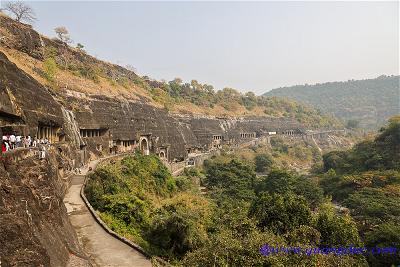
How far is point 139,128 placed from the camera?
39719 millimetres

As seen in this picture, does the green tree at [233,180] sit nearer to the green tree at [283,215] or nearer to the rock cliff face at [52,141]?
the rock cliff face at [52,141]

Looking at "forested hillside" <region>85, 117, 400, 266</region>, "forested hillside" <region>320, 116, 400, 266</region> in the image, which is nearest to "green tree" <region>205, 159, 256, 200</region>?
"forested hillside" <region>85, 117, 400, 266</region>

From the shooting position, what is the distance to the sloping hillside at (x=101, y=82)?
32.8 metres

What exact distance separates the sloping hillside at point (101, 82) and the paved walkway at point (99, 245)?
15.7 meters

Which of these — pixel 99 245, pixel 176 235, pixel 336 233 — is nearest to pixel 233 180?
pixel 336 233

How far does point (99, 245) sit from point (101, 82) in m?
36.3

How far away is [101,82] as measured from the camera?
1827 inches

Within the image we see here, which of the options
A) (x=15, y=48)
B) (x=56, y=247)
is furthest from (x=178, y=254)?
(x=15, y=48)

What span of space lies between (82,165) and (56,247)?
17446 millimetres

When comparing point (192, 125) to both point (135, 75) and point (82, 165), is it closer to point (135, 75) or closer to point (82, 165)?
point (135, 75)

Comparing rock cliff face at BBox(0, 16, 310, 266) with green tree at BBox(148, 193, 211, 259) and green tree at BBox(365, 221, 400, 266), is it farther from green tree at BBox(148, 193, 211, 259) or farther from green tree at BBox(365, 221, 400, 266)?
green tree at BBox(365, 221, 400, 266)

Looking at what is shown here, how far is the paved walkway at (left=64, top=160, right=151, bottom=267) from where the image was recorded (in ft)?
41.0

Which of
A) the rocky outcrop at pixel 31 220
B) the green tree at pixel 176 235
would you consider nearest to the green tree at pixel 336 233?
the green tree at pixel 176 235

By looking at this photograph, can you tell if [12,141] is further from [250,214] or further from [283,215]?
[283,215]
